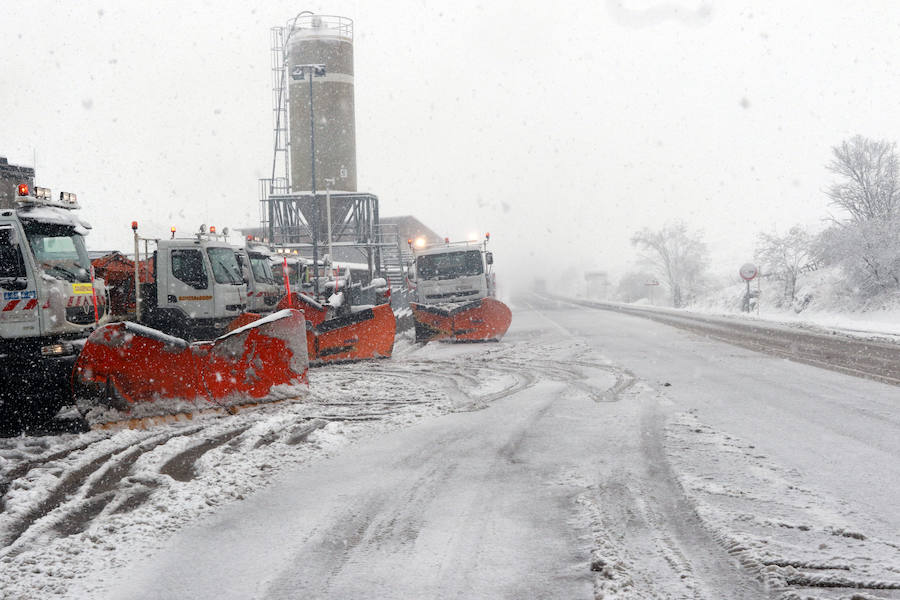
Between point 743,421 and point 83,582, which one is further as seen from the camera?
point 743,421

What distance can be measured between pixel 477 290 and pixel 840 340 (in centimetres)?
900

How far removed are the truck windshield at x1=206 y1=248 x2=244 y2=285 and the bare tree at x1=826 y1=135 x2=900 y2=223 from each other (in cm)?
2818

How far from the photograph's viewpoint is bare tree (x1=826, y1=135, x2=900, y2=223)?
103 feet

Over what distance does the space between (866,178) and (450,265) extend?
76.8ft

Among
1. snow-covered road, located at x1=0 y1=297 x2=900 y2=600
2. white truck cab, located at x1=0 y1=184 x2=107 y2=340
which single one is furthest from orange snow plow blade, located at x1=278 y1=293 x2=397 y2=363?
white truck cab, located at x1=0 y1=184 x2=107 y2=340

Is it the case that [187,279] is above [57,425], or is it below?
above

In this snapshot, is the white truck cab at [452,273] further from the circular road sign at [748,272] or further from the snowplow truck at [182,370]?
the circular road sign at [748,272]

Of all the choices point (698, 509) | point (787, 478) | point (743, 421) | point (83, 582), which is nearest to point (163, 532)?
point (83, 582)

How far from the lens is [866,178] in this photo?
1264 inches

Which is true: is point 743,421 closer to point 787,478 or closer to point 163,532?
point 787,478

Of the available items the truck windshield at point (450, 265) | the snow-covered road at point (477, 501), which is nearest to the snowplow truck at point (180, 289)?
the snow-covered road at point (477, 501)

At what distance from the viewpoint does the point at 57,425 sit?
25.7 feet

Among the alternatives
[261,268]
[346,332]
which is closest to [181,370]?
[346,332]

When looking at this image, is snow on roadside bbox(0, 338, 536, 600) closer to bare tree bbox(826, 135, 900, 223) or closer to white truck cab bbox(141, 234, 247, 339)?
white truck cab bbox(141, 234, 247, 339)
